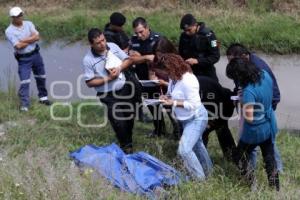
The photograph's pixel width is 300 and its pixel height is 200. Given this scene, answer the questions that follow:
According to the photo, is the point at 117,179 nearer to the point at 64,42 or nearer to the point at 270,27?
the point at 270,27

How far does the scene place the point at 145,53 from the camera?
6531 mm

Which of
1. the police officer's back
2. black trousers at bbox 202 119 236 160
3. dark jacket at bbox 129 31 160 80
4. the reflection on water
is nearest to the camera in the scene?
black trousers at bbox 202 119 236 160

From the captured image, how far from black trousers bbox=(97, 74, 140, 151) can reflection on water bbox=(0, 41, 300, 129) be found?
7.56ft

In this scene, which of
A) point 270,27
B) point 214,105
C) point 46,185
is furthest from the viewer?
point 270,27

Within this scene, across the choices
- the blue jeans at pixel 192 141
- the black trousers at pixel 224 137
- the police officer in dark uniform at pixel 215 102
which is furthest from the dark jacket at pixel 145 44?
the blue jeans at pixel 192 141

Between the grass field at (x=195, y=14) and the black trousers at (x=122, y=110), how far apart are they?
206 inches

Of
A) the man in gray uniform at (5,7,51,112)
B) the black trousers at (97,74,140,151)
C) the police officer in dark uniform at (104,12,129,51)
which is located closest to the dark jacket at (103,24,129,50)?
the police officer in dark uniform at (104,12,129,51)

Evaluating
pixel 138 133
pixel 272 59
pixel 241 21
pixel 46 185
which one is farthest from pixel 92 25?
pixel 46 185

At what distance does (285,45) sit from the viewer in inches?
424

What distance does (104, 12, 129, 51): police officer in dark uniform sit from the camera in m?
6.91

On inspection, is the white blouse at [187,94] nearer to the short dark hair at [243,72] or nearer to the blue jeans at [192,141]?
the blue jeans at [192,141]

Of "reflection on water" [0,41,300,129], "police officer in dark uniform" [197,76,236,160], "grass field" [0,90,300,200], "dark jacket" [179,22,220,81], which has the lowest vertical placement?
"reflection on water" [0,41,300,129]

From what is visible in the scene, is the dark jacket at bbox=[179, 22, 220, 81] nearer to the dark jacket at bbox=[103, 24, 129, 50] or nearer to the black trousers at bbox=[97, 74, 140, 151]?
the black trousers at bbox=[97, 74, 140, 151]

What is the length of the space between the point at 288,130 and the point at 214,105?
203cm
